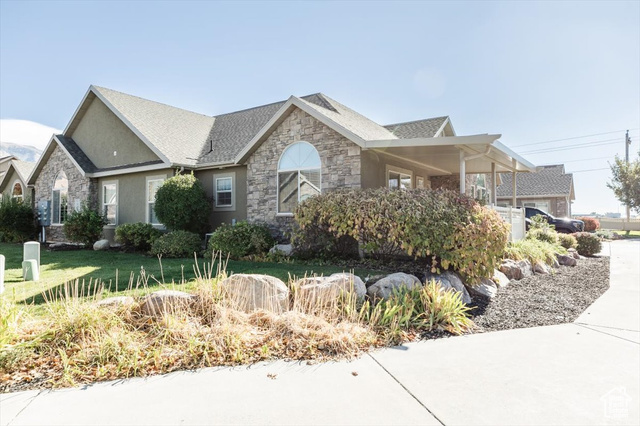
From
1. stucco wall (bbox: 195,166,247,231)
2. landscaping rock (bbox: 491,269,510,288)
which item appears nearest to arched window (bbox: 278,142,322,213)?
stucco wall (bbox: 195,166,247,231)

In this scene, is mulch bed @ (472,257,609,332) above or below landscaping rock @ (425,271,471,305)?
below

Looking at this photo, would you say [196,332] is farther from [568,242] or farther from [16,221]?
[16,221]

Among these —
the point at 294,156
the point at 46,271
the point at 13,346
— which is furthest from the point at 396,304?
the point at 46,271

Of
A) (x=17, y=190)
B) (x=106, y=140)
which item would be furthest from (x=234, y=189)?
(x=17, y=190)

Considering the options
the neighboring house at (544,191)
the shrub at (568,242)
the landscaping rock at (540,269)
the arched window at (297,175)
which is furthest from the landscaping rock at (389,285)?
the neighboring house at (544,191)

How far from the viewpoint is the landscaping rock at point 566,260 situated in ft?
35.9

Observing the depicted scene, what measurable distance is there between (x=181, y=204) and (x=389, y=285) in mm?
8833

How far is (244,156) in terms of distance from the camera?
1236 centimetres

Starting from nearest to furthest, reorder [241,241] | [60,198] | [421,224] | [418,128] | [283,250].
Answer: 1. [421,224]
2. [283,250]
3. [241,241]
4. [418,128]
5. [60,198]

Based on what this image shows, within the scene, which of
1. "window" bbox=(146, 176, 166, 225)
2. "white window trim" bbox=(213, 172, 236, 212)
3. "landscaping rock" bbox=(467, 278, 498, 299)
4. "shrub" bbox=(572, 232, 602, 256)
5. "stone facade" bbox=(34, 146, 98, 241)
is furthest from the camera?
"stone facade" bbox=(34, 146, 98, 241)

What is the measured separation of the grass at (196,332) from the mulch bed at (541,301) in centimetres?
76

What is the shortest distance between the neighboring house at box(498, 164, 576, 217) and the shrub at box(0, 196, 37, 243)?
1150 inches

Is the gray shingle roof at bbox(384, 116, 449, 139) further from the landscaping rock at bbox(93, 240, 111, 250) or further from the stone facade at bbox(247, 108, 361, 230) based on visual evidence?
the landscaping rock at bbox(93, 240, 111, 250)

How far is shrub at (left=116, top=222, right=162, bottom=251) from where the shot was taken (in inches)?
514
